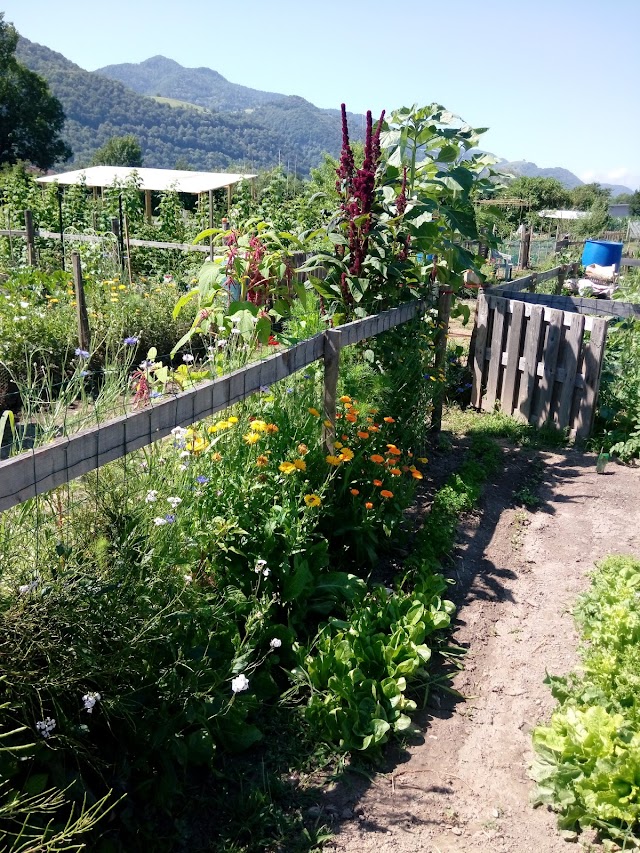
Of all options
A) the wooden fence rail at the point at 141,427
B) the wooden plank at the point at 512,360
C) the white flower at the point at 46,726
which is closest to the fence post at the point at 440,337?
the wooden plank at the point at 512,360

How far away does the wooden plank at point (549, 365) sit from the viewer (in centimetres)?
637

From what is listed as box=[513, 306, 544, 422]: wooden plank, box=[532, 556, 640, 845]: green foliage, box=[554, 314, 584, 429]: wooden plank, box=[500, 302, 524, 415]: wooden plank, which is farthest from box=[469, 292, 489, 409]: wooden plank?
box=[532, 556, 640, 845]: green foliage

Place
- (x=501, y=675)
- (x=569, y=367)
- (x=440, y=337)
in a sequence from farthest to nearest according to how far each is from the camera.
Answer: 1. (x=569, y=367)
2. (x=440, y=337)
3. (x=501, y=675)

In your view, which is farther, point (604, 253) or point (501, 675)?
point (604, 253)

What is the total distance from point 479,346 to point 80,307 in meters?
4.03

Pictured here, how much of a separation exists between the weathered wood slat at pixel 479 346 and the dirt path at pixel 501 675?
1.56m

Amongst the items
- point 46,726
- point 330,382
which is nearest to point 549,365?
point 330,382

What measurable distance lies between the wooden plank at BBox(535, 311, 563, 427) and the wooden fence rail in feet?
8.72

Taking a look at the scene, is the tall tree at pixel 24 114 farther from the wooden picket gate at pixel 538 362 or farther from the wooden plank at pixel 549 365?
the wooden plank at pixel 549 365

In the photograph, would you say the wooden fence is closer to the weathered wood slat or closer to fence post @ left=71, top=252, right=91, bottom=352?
the weathered wood slat

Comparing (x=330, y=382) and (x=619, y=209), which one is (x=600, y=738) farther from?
(x=619, y=209)

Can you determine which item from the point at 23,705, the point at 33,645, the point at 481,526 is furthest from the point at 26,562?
the point at 481,526

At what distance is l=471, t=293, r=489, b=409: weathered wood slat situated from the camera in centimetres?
703

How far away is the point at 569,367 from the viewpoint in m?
6.34
